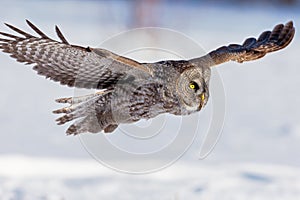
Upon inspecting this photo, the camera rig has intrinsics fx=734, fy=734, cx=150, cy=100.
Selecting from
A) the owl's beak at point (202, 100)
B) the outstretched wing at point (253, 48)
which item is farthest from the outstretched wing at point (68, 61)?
the outstretched wing at point (253, 48)

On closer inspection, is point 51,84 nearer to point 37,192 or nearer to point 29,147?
point 29,147

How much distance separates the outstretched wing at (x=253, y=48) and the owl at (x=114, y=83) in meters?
0.13

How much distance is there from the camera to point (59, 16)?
47.3 feet

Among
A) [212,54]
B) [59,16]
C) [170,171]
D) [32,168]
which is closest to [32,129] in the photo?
[32,168]

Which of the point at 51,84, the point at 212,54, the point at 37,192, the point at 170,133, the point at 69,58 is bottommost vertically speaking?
the point at 37,192

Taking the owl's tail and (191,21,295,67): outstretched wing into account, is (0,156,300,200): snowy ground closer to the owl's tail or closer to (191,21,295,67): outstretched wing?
the owl's tail

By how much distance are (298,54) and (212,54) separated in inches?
284

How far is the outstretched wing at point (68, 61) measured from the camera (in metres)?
4.20

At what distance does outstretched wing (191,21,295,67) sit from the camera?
4.90m

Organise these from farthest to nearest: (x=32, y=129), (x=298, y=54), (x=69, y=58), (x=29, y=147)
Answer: (x=298, y=54)
(x=32, y=129)
(x=29, y=147)
(x=69, y=58)

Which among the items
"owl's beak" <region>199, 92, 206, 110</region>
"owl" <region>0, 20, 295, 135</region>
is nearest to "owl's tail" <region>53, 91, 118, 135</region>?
"owl" <region>0, 20, 295, 135</region>

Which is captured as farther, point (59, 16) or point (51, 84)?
point (59, 16)

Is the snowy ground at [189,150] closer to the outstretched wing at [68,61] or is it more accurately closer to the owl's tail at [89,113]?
the owl's tail at [89,113]

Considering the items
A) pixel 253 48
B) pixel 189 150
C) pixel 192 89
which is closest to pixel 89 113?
pixel 192 89
